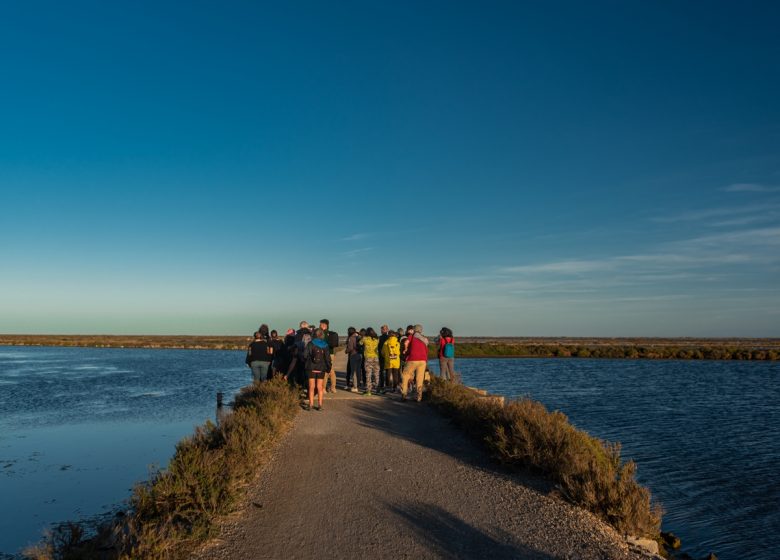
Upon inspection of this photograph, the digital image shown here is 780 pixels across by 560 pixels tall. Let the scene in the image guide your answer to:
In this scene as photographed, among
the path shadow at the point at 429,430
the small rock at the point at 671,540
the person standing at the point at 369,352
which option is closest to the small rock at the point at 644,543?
the path shadow at the point at 429,430

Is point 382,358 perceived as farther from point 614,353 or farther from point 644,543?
point 614,353

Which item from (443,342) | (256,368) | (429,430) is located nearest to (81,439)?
(256,368)

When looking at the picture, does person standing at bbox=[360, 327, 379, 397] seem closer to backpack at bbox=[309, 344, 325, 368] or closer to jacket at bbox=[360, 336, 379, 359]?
jacket at bbox=[360, 336, 379, 359]

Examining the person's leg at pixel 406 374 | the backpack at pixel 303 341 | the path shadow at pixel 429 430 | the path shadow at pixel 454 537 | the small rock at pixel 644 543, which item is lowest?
the small rock at pixel 644 543

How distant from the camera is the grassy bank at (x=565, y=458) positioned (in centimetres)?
633

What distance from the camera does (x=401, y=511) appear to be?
21.2 ft

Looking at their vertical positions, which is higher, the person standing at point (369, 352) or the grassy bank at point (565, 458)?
the person standing at point (369, 352)

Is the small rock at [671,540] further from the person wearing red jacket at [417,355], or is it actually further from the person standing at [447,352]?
the person standing at [447,352]

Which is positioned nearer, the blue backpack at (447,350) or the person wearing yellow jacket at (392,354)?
the blue backpack at (447,350)

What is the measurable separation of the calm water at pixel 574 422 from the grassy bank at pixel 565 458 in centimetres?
228

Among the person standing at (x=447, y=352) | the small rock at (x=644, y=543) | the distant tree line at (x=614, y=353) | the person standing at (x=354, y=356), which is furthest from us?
the distant tree line at (x=614, y=353)

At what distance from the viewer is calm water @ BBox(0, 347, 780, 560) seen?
29.8ft

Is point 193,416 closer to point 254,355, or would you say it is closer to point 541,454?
point 254,355

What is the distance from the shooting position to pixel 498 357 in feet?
183
